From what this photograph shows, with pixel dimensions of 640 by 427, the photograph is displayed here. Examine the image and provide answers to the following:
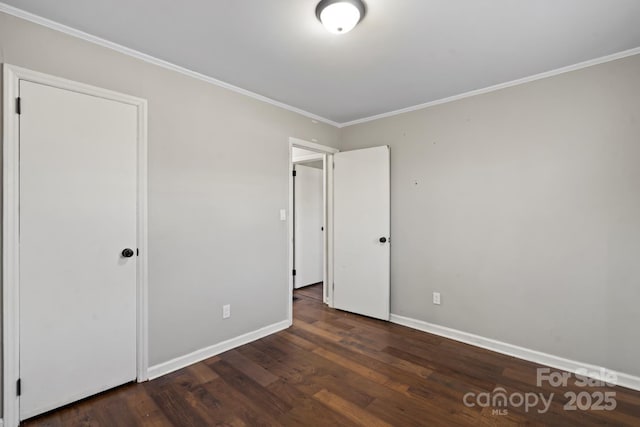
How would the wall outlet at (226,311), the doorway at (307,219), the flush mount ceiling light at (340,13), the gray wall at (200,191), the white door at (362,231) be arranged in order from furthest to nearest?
the doorway at (307,219)
the white door at (362,231)
the wall outlet at (226,311)
the gray wall at (200,191)
the flush mount ceiling light at (340,13)

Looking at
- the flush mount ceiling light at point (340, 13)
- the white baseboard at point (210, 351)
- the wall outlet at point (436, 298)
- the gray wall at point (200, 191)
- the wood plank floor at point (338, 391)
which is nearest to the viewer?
the flush mount ceiling light at point (340, 13)

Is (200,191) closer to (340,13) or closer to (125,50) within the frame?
(125,50)

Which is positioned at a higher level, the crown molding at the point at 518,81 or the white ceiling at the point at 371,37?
the white ceiling at the point at 371,37

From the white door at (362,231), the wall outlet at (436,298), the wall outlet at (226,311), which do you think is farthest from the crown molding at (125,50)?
the wall outlet at (436,298)

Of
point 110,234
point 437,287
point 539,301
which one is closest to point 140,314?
point 110,234

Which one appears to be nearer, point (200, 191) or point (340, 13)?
point (340, 13)

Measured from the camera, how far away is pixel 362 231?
12.1ft

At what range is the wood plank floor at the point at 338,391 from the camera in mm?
1875

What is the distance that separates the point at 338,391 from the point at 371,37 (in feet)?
8.25

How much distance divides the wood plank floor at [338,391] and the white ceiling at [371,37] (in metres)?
2.50

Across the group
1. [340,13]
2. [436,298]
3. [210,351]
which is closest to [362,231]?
[436,298]

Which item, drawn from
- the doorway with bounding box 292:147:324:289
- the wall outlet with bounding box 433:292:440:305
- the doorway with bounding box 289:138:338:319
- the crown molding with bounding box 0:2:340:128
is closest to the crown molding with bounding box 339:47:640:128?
the crown molding with bounding box 0:2:340:128

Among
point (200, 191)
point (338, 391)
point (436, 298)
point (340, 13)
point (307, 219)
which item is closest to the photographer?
point (340, 13)

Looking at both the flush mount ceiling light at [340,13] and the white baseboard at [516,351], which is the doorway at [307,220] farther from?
the flush mount ceiling light at [340,13]
